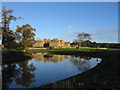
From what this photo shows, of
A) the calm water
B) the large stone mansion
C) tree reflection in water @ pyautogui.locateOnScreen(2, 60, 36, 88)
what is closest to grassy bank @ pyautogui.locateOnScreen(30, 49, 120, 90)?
the calm water

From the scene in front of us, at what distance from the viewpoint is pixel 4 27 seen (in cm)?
2050

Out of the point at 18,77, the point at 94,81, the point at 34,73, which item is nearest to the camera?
the point at 94,81

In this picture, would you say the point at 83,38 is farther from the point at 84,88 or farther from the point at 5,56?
the point at 84,88

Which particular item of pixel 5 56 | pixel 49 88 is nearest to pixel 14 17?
pixel 5 56

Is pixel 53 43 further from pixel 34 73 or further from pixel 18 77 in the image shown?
pixel 18 77

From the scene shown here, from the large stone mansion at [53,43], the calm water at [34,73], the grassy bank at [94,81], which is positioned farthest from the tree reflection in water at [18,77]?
the large stone mansion at [53,43]

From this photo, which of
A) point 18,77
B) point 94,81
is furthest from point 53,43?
point 94,81

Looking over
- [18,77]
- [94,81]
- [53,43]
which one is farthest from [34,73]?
[53,43]

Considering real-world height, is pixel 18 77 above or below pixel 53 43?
below

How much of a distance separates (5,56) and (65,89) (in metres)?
15.5

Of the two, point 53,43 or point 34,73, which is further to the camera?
point 53,43

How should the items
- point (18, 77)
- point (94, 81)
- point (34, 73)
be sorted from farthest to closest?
point (34, 73)
point (18, 77)
point (94, 81)

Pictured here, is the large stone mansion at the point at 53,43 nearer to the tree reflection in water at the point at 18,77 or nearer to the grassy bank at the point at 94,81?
the tree reflection in water at the point at 18,77

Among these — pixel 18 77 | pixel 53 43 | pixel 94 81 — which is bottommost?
pixel 18 77
